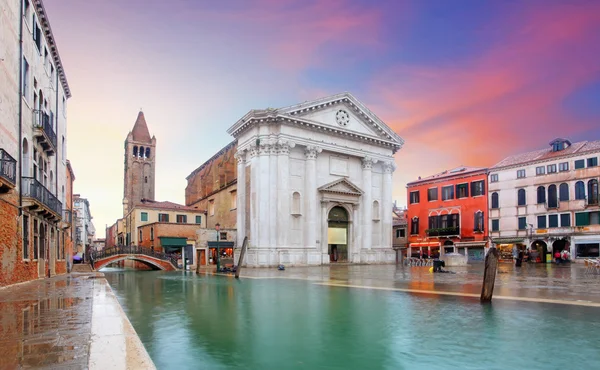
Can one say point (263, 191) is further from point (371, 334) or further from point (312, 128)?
point (371, 334)

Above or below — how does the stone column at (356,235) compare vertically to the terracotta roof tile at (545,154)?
below

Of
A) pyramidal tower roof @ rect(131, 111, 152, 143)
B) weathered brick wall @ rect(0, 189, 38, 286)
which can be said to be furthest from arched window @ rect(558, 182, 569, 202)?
pyramidal tower roof @ rect(131, 111, 152, 143)

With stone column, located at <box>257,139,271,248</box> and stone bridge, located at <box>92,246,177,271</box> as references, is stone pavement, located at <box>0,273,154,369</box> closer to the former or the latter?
stone column, located at <box>257,139,271,248</box>

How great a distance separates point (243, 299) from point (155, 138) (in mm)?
68018

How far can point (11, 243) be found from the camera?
608 inches

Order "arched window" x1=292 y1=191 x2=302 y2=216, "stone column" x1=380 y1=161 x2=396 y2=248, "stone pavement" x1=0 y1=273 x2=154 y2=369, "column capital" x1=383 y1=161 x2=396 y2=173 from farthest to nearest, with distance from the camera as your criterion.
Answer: "column capital" x1=383 y1=161 x2=396 y2=173 < "stone column" x1=380 y1=161 x2=396 y2=248 < "arched window" x1=292 y1=191 x2=302 y2=216 < "stone pavement" x1=0 y1=273 x2=154 y2=369

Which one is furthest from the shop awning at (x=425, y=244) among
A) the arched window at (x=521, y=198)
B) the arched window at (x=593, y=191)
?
the arched window at (x=593, y=191)

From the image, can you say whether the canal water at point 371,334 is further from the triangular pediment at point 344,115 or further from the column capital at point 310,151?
the triangular pediment at point 344,115

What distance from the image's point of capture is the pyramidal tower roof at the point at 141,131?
75688 mm

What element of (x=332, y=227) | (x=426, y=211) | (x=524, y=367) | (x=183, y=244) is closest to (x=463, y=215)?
(x=426, y=211)

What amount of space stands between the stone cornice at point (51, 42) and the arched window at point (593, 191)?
40759 millimetres

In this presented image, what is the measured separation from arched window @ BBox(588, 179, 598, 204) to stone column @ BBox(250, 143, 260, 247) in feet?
91.0

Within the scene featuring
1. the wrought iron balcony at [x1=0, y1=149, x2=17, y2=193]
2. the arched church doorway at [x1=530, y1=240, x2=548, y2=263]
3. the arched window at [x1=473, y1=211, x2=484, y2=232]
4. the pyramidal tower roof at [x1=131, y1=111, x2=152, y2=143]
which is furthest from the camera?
the pyramidal tower roof at [x1=131, y1=111, x2=152, y2=143]

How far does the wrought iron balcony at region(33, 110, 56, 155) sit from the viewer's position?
64.4 feet
